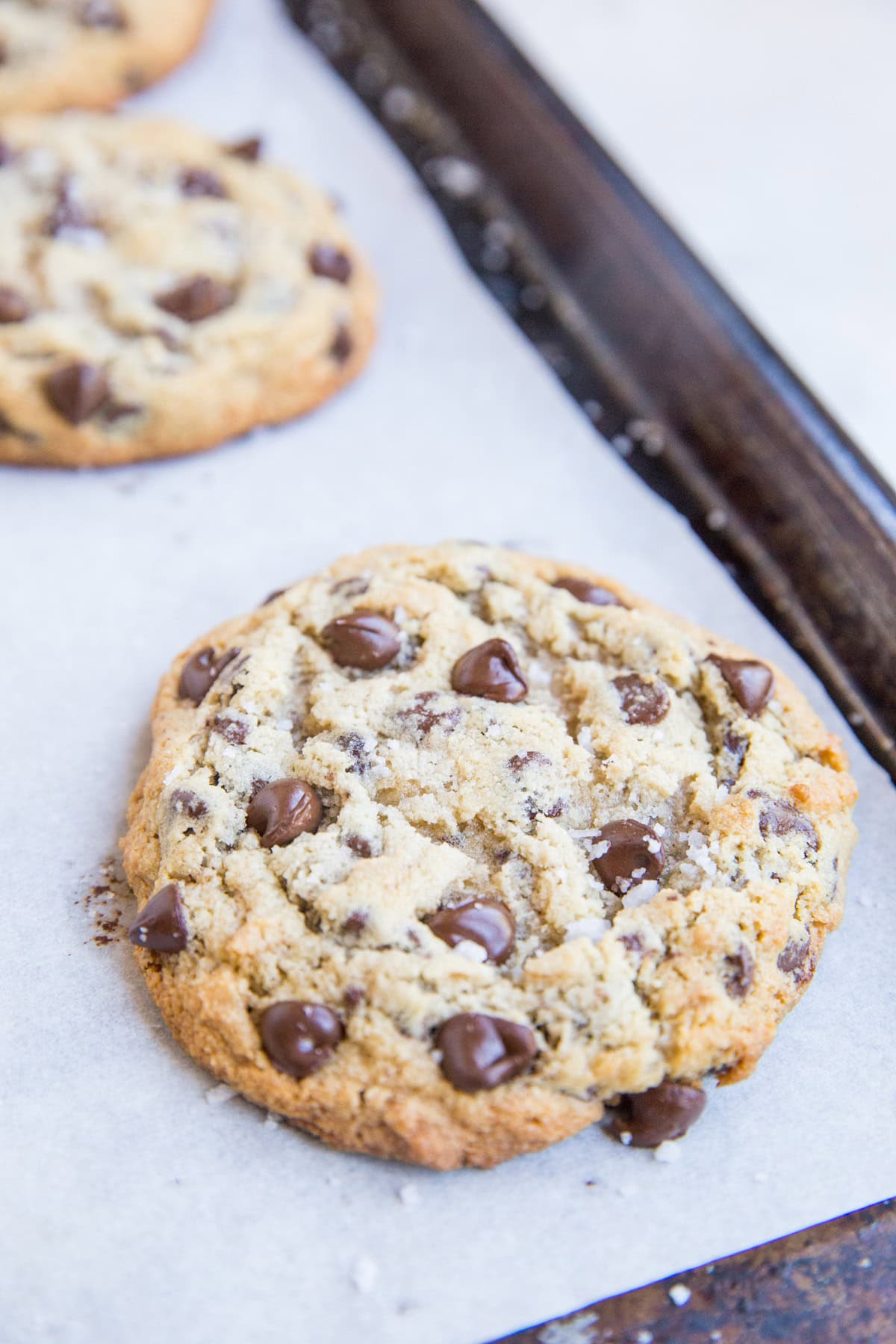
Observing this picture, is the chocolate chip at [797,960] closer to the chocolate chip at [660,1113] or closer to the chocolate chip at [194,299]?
the chocolate chip at [660,1113]

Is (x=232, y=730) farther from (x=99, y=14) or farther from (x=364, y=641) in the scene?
(x=99, y=14)

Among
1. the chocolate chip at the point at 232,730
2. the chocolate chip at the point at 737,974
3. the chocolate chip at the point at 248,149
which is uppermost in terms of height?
the chocolate chip at the point at 248,149

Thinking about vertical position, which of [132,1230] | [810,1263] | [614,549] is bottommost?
[810,1263]

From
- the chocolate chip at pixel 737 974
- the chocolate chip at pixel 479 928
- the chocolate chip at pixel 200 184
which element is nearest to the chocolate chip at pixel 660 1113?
the chocolate chip at pixel 737 974

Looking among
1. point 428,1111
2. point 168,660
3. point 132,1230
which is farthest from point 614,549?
point 132,1230

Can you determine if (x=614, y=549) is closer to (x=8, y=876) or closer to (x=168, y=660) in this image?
(x=168, y=660)

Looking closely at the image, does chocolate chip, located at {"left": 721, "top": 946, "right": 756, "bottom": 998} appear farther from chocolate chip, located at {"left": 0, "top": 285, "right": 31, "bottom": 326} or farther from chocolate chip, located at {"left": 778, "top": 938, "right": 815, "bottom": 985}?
chocolate chip, located at {"left": 0, "top": 285, "right": 31, "bottom": 326}
